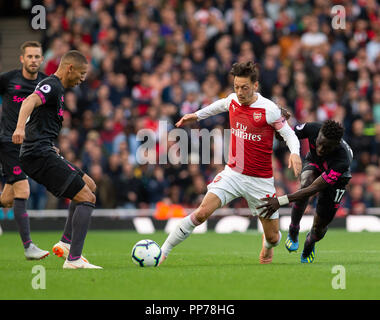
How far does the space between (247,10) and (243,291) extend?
48.6 ft

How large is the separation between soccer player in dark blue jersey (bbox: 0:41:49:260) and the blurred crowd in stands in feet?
20.7

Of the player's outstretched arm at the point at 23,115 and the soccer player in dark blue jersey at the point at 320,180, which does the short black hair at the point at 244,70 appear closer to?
the soccer player in dark blue jersey at the point at 320,180

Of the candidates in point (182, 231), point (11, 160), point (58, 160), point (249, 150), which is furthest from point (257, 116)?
point (11, 160)

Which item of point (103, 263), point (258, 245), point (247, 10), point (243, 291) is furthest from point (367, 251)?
point (247, 10)

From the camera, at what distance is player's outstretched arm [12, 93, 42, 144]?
7.80 metres

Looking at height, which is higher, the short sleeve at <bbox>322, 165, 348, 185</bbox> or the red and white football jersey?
the red and white football jersey

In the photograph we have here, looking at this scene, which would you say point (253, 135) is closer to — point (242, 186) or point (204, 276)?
point (242, 186)

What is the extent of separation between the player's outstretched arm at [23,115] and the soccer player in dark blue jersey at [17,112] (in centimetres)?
198

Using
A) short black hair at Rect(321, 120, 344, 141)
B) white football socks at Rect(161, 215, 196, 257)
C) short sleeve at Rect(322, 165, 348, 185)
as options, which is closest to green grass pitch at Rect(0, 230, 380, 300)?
white football socks at Rect(161, 215, 196, 257)

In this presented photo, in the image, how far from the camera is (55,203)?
16750mm

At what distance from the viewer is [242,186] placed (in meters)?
9.20

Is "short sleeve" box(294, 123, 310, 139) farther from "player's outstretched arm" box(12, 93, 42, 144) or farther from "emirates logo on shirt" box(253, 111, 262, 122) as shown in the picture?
"player's outstretched arm" box(12, 93, 42, 144)

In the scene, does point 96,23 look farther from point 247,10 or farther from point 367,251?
point 367,251

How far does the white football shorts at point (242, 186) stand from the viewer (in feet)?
30.0
